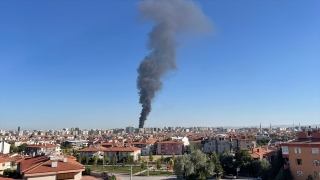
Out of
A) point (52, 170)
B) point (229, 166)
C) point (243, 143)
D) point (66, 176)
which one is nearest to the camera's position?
point (52, 170)

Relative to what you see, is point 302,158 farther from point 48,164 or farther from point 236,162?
point 48,164

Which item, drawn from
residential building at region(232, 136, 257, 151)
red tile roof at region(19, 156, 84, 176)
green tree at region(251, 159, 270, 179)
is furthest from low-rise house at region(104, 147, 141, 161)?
red tile roof at region(19, 156, 84, 176)

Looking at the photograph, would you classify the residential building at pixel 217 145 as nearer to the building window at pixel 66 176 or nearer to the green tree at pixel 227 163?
the green tree at pixel 227 163

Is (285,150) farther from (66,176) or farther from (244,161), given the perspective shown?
(66,176)

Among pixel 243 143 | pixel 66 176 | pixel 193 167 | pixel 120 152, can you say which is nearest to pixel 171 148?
pixel 120 152

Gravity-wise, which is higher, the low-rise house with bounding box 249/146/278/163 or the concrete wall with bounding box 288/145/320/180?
the concrete wall with bounding box 288/145/320/180

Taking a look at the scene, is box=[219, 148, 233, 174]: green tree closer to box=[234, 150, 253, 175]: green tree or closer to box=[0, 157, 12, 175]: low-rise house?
box=[234, 150, 253, 175]: green tree
